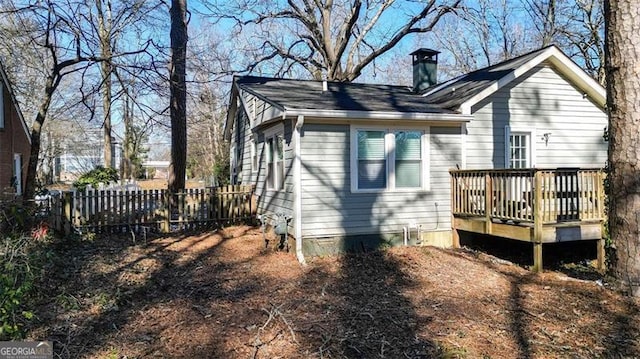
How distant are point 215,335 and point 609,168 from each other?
610 cm

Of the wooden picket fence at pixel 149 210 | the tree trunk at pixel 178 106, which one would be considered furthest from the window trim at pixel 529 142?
the tree trunk at pixel 178 106

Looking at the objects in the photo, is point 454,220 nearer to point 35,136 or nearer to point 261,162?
point 261,162

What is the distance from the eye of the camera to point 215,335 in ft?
15.8

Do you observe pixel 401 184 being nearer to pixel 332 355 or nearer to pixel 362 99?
pixel 362 99

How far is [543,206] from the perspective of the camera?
7.75 m

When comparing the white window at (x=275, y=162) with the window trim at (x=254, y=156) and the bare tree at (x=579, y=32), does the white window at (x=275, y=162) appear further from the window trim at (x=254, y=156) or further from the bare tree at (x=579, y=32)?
the bare tree at (x=579, y=32)

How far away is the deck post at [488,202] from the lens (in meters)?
8.28

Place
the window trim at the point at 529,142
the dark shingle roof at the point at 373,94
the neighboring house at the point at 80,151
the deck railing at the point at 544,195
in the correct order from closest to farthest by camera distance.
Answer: the deck railing at the point at 544,195 < the dark shingle roof at the point at 373,94 < the window trim at the point at 529,142 < the neighboring house at the point at 80,151

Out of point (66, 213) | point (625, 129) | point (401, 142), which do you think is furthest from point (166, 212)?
point (625, 129)

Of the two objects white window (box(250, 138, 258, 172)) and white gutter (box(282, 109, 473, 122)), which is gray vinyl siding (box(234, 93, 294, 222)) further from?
white gutter (box(282, 109, 473, 122))

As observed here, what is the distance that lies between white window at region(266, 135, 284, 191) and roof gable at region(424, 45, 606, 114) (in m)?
3.70

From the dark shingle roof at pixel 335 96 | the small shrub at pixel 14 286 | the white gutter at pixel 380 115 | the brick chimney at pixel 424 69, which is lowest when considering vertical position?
the small shrub at pixel 14 286

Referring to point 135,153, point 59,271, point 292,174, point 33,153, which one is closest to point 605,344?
point 292,174

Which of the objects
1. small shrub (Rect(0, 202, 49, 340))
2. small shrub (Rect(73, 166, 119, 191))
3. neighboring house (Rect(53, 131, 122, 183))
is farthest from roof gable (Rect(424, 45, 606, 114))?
neighboring house (Rect(53, 131, 122, 183))
